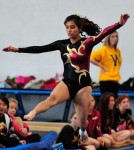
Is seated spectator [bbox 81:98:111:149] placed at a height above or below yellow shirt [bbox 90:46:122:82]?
below

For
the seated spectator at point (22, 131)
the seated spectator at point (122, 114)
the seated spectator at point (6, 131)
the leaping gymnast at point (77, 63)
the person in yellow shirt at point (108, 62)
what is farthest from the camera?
the person in yellow shirt at point (108, 62)

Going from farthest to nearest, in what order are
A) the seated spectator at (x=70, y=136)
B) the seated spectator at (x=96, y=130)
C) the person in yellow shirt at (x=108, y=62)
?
the person in yellow shirt at (x=108, y=62)
the seated spectator at (x=96, y=130)
the seated spectator at (x=70, y=136)

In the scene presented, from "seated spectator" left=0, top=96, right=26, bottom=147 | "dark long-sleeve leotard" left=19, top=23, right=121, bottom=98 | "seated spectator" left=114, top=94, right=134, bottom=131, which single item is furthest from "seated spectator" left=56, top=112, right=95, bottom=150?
"dark long-sleeve leotard" left=19, top=23, right=121, bottom=98

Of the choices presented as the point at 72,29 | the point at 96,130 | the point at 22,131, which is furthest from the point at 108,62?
the point at 72,29

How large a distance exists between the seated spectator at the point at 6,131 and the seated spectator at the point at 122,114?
201cm

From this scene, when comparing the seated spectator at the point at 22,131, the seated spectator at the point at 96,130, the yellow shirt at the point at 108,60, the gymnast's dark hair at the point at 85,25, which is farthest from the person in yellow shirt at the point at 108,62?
the gymnast's dark hair at the point at 85,25

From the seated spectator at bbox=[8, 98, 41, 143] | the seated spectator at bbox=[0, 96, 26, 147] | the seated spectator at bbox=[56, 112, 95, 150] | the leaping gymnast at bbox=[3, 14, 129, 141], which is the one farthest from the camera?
the seated spectator at bbox=[56, 112, 95, 150]

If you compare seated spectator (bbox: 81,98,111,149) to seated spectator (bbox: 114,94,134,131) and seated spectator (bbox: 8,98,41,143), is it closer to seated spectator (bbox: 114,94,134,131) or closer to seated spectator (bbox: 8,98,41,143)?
seated spectator (bbox: 114,94,134,131)

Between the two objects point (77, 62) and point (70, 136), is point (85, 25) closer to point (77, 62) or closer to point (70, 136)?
point (77, 62)

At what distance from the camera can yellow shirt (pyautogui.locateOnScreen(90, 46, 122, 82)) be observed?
7.64m

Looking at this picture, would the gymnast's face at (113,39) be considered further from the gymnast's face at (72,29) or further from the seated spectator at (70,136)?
the gymnast's face at (72,29)

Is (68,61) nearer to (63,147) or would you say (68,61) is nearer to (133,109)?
(63,147)

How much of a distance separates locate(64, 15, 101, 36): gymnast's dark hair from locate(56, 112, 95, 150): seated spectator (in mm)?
1336

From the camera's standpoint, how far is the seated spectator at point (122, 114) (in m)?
7.41
